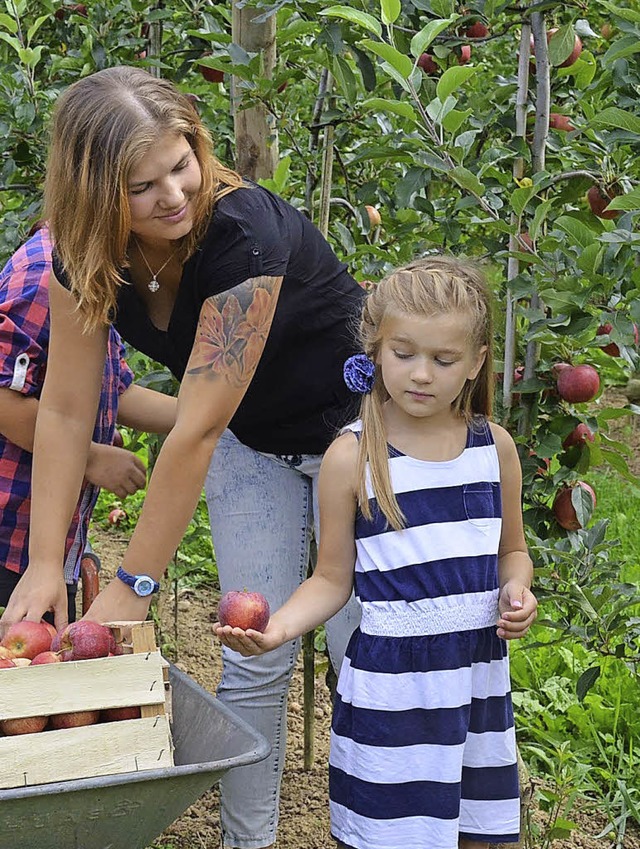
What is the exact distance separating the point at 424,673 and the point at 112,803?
574 millimetres

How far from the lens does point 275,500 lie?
83.7 inches

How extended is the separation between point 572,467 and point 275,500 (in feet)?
1.94

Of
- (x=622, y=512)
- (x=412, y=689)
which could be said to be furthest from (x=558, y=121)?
(x=622, y=512)

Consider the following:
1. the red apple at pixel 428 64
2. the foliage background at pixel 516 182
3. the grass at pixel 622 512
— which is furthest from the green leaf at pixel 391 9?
the grass at pixel 622 512

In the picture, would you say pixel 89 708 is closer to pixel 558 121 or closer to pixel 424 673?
pixel 424 673

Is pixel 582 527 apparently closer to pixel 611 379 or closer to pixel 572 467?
pixel 572 467

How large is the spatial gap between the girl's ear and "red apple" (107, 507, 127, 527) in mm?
2552

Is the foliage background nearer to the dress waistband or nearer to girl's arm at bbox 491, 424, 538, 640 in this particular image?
girl's arm at bbox 491, 424, 538, 640

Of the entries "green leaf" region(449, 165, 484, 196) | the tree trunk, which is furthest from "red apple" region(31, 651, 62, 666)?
the tree trunk

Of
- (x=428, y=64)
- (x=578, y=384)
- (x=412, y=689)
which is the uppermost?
(x=428, y=64)

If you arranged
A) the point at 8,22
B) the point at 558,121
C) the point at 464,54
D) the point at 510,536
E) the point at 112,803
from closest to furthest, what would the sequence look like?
the point at 112,803, the point at 510,536, the point at 558,121, the point at 464,54, the point at 8,22

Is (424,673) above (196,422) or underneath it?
underneath

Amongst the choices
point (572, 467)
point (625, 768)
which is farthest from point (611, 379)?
point (572, 467)

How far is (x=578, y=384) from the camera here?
2.06 m
